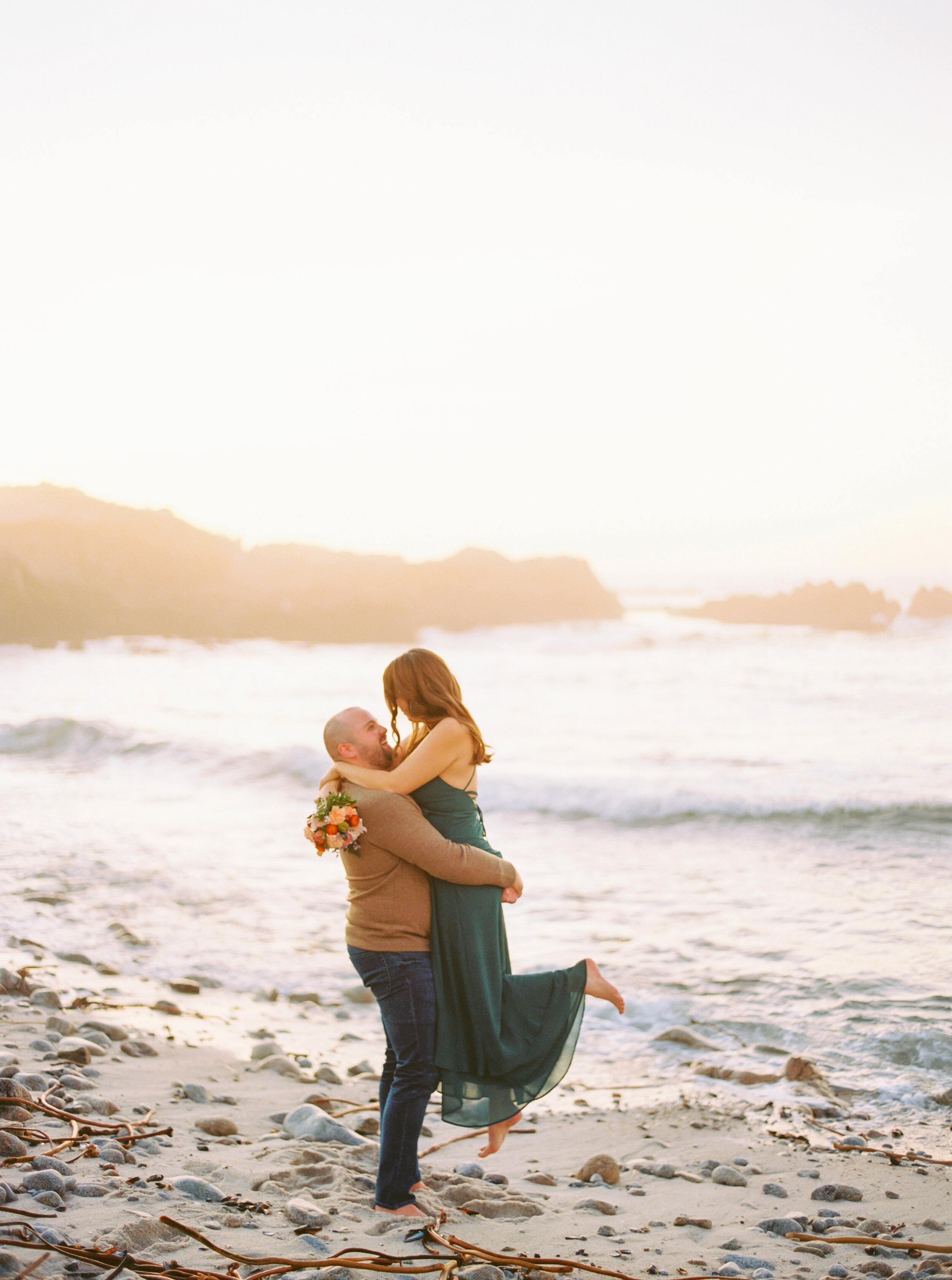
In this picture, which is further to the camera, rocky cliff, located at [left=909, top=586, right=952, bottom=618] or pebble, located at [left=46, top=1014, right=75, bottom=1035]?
rocky cliff, located at [left=909, top=586, right=952, bottom=618]

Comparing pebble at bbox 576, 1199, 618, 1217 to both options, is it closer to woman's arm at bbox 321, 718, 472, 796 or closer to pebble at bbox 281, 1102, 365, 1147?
pebble at bbox 281, 1102, 365, 1147

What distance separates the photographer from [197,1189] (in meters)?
2.68

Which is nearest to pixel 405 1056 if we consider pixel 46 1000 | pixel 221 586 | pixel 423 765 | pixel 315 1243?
pixel 315 1243

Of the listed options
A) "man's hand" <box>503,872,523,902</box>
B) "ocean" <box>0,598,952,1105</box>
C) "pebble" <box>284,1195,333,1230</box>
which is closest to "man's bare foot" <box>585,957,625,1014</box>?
"man's hand" <box>503,872,523,902</box>

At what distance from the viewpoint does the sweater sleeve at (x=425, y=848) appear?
279 centimetres

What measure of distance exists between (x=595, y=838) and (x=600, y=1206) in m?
7.37

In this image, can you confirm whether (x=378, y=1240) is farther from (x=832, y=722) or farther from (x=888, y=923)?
(x=832, y=722)

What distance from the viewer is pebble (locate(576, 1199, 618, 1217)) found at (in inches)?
117

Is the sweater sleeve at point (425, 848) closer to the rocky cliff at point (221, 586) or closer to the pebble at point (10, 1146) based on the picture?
the pebble at point (10, 1146)

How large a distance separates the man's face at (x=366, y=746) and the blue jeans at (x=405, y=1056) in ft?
1.81

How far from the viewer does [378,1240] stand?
8.39 ft

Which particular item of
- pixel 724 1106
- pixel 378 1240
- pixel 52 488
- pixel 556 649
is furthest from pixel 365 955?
pixel 556 649

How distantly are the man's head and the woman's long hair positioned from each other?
0.07 metres

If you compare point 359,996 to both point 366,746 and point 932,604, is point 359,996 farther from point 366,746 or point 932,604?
point 932,604
